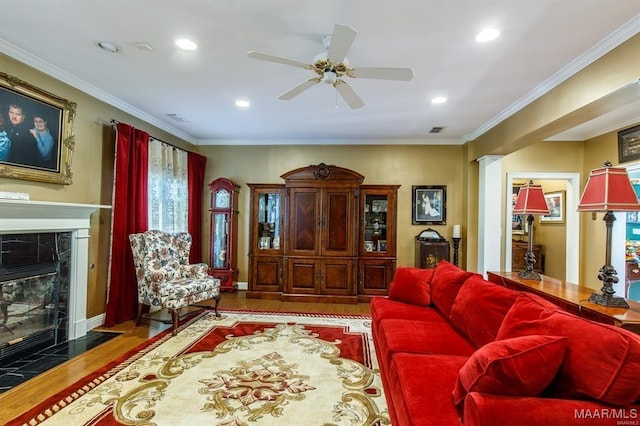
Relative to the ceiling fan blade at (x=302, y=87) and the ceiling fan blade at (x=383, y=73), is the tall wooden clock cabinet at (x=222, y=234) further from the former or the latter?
the ceiling fan blade at (x=383, y=73)

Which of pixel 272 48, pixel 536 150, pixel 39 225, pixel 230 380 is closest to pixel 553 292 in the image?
pixel 230 380

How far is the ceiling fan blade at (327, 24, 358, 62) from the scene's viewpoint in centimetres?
184

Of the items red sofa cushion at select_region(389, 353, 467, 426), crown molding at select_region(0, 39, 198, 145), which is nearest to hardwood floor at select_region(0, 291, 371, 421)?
red sofa cushion at select_region(389, 353, 467, 426)

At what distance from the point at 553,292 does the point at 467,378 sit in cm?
167

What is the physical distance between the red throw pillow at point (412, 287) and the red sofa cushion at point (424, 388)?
1162 mm

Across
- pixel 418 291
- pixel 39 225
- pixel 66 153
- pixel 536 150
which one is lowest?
pixel 418 291

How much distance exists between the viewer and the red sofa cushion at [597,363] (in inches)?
43.1

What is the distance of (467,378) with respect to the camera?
49.8 inches

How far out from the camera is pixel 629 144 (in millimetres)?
4207

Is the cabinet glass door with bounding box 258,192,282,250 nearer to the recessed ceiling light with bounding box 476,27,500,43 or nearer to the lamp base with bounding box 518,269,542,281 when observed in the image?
the lamp base with bounding box 518,269,542,281

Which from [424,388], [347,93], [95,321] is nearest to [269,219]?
[95,321]

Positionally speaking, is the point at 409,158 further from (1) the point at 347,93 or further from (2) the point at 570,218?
(1) the point at 347,93

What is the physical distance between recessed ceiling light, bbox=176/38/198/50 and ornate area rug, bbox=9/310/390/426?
265 centimetres

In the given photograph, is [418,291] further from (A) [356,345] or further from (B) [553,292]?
(B) [553,292]
